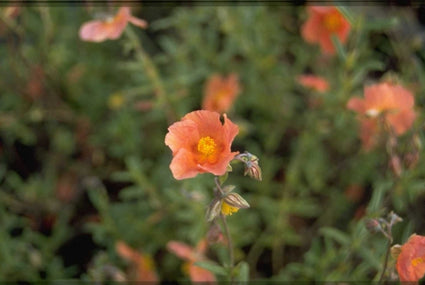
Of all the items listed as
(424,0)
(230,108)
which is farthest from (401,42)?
(230,108)

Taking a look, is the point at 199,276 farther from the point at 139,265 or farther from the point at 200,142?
the point at 200,142

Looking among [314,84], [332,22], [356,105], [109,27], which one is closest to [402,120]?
[356,105]

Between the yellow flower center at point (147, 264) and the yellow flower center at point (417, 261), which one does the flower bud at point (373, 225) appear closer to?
the yellow flower center at point (417, 261)

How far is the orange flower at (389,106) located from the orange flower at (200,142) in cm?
102

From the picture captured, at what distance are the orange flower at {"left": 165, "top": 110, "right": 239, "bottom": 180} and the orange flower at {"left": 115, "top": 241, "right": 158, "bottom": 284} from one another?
3.95 feet

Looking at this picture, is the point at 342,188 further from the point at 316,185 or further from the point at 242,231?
the point at 242,231

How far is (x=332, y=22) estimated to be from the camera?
2824mm

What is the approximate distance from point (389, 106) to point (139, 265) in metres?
1.55

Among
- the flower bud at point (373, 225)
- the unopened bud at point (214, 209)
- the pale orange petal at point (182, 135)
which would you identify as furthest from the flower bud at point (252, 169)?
the flower bud at point (373, 225)

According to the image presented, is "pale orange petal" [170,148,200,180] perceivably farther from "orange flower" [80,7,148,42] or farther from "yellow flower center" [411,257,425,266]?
"orange flower" [80,7,148,42]

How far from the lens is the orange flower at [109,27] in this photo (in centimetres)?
224

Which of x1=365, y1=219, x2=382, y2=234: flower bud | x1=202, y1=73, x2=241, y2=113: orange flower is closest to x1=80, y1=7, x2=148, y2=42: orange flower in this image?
x1=202, y1=73, x2=241, y2=113: orange flower

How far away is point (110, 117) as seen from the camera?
136 inches

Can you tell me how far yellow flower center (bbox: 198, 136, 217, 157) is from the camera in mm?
1658
